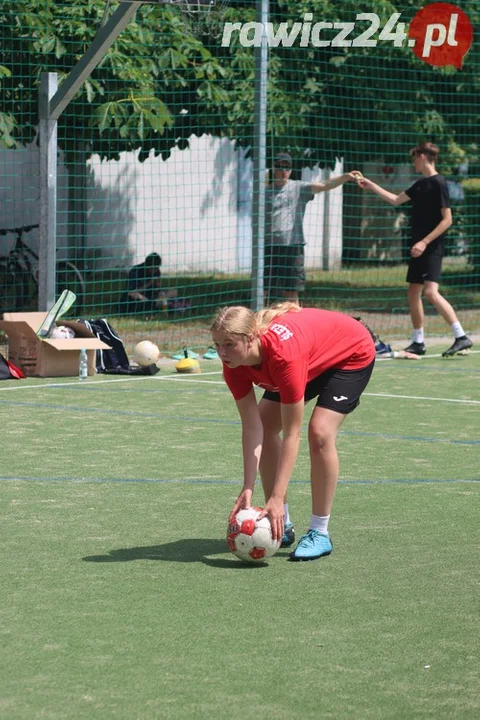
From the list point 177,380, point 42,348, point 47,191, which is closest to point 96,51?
point 47,191

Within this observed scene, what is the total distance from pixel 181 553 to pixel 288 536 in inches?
20.3

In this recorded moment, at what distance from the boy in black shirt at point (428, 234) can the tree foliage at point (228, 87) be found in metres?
2.62

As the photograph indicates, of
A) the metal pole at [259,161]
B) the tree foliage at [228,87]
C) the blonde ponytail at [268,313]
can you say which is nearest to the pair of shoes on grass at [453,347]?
the metal pole at [259,161]

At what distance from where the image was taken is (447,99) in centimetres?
2031

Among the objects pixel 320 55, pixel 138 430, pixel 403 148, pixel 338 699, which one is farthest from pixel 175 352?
pixel 338 699

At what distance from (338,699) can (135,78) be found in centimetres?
1149

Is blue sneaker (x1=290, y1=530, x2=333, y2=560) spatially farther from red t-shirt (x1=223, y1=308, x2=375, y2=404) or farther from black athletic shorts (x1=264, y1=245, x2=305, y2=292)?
black athletic shorts (x1=264, y1=245, x2=305, y2=292)

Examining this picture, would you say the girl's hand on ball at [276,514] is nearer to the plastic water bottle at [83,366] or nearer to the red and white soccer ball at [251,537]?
the red and white soccer ball at [251,537]

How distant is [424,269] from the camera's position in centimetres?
1321

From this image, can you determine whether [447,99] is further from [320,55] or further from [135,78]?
[135,78]

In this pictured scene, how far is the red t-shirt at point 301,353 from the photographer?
17.4 feet

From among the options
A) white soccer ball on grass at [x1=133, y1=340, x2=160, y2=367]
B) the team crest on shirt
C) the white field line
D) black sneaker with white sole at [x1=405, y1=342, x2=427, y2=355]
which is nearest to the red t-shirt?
the team crest on shirt

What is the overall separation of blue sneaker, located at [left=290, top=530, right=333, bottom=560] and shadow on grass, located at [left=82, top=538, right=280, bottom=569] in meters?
0.18

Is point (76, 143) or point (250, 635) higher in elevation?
point (76, 143)
